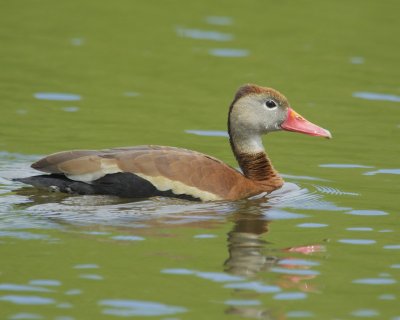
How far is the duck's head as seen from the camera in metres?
12.9

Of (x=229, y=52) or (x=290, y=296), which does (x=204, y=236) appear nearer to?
(x=290, y=296)

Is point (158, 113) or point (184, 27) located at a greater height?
point (184, 27)

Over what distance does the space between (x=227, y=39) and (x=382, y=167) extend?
274 inches

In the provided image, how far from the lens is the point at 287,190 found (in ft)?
42.2

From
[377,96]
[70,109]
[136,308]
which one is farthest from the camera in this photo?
[377,96]

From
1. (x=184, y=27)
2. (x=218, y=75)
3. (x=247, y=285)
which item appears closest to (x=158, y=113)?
(x=218, y=75)

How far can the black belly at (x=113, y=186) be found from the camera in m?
11.9

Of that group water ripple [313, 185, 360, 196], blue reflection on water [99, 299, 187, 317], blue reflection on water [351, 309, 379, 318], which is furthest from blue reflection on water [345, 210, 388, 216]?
blue reflection on water [99, 299, 187, 317]

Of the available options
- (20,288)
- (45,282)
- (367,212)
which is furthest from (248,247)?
(20,288)

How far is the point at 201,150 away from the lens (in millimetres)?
14680

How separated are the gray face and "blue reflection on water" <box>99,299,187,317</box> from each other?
4.46 metres

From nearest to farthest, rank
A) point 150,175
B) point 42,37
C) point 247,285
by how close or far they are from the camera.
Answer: point 247,285 < point 150,175 < point 42,37

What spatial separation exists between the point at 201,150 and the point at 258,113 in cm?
189

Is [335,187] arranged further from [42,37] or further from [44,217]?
[42,37]
